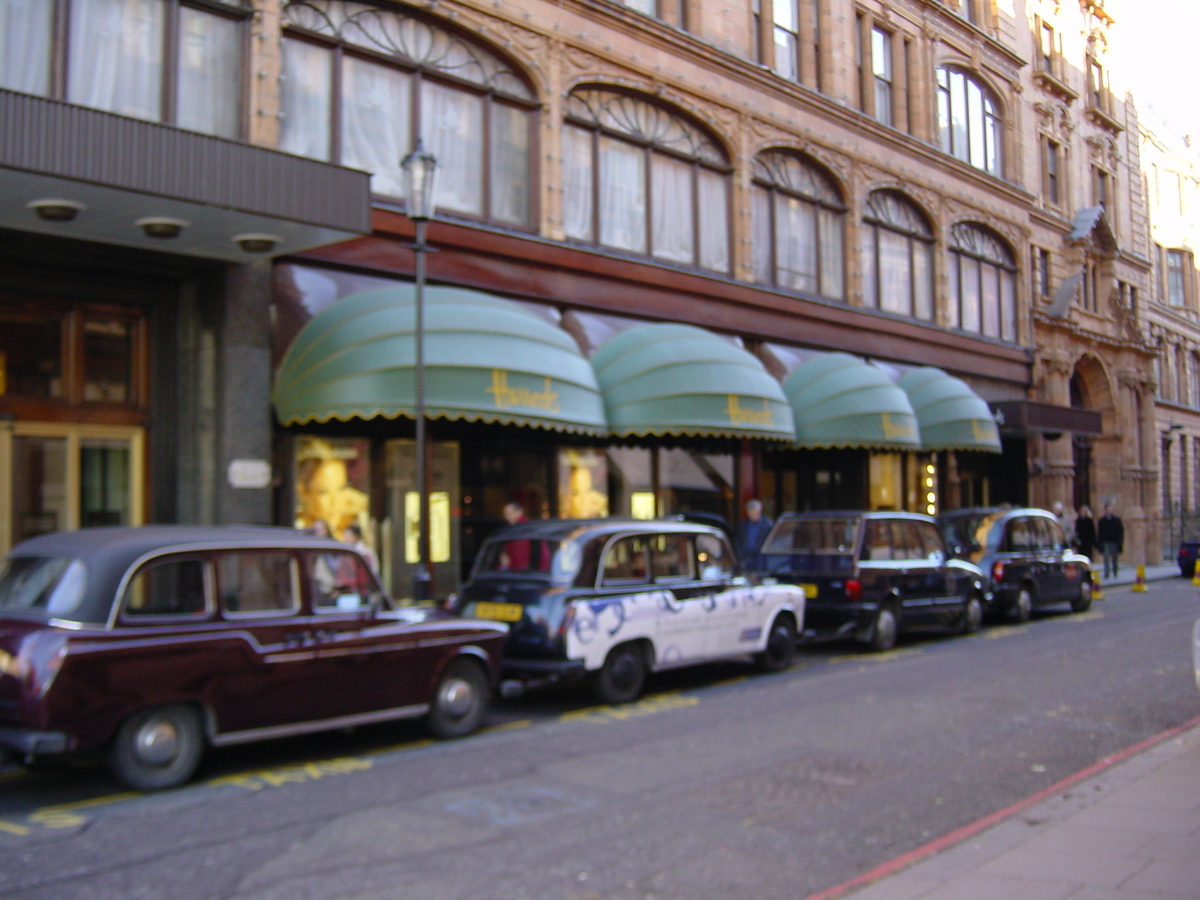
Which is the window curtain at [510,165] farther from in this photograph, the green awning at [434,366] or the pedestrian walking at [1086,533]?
the pedestrian walking at [1086,533]

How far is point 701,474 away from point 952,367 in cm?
1077

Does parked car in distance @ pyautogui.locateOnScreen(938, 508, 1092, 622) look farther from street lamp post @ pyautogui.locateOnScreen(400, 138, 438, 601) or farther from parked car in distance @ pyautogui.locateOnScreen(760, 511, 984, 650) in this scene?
street lamp post @ pyautogui.locateOnScreen(400, 138, 438, 601)

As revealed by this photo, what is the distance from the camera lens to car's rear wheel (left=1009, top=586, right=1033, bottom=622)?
1805 cm

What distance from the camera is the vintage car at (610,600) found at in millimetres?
10227

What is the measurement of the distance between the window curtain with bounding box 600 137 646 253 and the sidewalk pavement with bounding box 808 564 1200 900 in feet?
45.5

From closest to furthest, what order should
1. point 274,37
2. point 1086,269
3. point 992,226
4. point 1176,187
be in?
point 274,37
point 992,226
point 1086,269
point 1176,187

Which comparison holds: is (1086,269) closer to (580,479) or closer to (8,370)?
(580,479)

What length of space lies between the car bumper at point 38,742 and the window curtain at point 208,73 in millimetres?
9234

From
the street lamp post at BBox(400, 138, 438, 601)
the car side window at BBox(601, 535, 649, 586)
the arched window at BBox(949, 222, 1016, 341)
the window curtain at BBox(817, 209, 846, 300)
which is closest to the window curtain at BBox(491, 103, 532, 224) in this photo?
the street lamp post at BBox(400, 138, 438, 601)

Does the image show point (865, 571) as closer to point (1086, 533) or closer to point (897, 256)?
point (897, 256)

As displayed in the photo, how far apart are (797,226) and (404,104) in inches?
407

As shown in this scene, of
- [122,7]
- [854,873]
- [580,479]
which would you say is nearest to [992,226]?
[580,479]

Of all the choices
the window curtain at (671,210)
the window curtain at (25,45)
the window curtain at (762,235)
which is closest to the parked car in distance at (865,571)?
the window curtain at (671,210)

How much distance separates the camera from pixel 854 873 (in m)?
5.60
